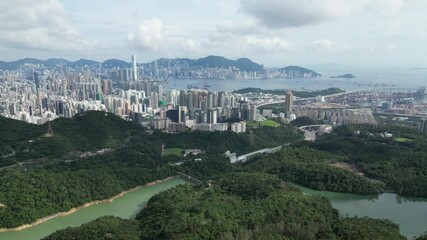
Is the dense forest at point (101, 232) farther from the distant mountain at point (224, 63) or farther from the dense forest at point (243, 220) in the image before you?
the distant mountain at point (224, 63)

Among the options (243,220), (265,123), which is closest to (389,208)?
(243,220)

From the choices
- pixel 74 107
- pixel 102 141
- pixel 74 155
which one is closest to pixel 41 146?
pixel 74 155

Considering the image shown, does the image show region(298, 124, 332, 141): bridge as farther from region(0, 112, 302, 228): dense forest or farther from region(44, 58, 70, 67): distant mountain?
region(44, 58, 70, 67): distant mountain

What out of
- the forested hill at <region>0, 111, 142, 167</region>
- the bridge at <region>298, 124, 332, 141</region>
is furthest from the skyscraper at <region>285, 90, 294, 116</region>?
the forested hill at <region>0, 111, 142, 167</region>

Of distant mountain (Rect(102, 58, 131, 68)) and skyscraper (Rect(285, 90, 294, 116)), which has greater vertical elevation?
distant mountain (Rect(102, 58, 131, 68))

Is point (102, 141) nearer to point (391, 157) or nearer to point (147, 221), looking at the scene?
point (147, 221)

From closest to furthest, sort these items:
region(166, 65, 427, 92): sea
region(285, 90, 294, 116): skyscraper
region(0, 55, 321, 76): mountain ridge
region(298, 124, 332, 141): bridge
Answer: region(298, 124, 332, 141): bridge, region(285, 90, 294, 116): skyscraper, region(166, 65, 427, 92): sea, region(0, 55, 321, 76): mountain ridge
